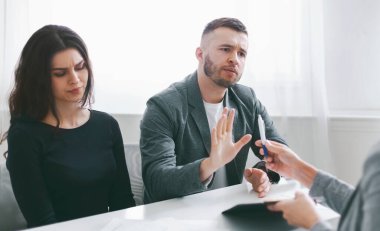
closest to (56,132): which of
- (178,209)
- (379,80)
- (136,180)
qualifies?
(136,180)

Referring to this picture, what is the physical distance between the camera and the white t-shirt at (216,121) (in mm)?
1742

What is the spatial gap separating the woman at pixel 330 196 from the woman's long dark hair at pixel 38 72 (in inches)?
29.5

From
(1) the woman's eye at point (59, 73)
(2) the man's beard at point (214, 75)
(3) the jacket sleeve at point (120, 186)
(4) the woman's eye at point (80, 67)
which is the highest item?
(4) the woman's eye at point (80, 67)

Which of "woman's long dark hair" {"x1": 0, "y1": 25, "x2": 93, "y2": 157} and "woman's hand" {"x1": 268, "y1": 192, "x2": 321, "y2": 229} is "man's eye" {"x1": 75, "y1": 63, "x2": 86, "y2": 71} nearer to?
"woman's long dark hair" {"x1": 0, "y1": 25, "x2": 93, "y2": 157}

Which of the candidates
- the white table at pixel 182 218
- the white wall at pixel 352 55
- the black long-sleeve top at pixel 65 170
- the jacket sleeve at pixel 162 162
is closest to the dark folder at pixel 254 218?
the white table at pixel 182 218

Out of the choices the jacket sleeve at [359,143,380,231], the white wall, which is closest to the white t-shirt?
the white wall

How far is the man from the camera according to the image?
4.69ft

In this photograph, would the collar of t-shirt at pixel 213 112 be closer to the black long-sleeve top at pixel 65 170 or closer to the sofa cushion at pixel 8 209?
the black long-sleeve top at pixel 65 170

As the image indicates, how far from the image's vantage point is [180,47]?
2473mm

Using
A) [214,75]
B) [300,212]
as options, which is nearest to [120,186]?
[214,75]

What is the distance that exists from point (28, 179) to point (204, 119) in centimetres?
74

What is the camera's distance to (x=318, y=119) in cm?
223

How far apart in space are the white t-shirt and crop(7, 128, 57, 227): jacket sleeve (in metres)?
0.69

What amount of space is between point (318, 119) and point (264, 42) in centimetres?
53
